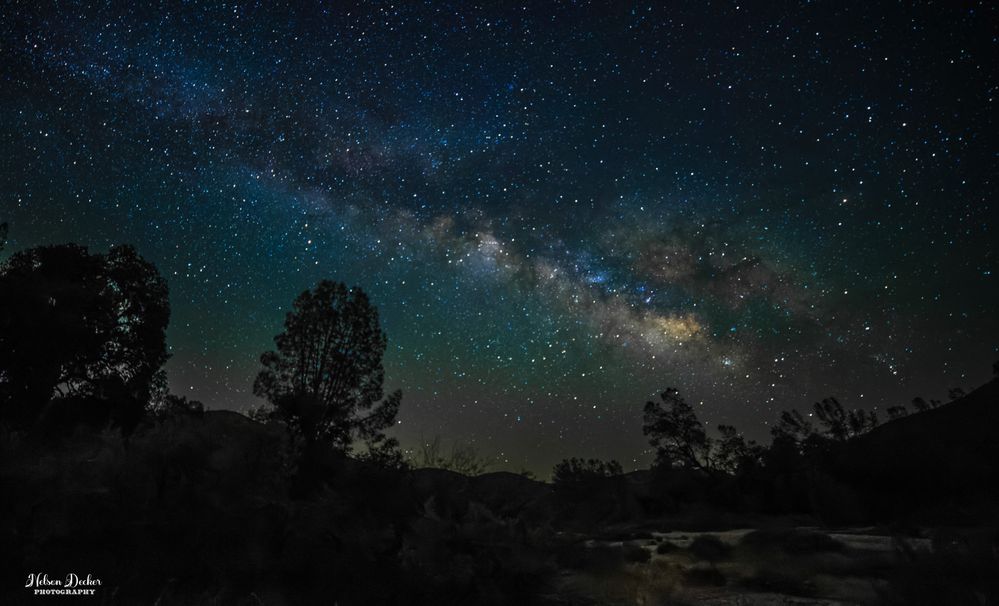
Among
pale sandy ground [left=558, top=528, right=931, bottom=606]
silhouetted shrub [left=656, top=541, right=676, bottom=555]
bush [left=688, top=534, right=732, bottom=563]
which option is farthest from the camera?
silhouetted shrub [left=656, top=541, right=676, bottom=555]

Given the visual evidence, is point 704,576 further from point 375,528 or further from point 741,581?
point 375,528

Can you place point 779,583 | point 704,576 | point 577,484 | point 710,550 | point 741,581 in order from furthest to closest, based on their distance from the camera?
point 577,484, point 710,550, point 704,576, point 741,581, point 779,583

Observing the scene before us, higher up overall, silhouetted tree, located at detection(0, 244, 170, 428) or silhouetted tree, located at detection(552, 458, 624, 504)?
silhouetted tree, located at detection(0, 244, 170, 428)

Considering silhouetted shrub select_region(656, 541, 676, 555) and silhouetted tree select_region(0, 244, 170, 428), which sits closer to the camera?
silhouetted shrub select_region(656, 541, 676, 555)

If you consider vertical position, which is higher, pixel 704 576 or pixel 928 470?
pixel 928 470

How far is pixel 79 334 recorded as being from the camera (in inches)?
750

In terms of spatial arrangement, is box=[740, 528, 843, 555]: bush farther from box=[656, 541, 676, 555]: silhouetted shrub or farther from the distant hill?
the distant hill

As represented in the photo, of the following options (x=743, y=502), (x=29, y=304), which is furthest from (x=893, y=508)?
(x=29, y=304)

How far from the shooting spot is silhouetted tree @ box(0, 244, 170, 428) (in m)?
17.6

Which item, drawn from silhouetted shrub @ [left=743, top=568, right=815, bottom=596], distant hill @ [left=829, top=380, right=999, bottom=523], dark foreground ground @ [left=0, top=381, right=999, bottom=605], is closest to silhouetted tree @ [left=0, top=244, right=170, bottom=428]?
dark foreground ground @ [left=0, top=381, right=999, bottom=605]

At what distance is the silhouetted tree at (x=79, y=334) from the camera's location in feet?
57.7

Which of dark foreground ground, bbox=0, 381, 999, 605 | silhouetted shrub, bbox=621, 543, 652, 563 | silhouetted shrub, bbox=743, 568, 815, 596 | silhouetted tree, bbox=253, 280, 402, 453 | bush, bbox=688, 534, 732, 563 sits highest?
silhouetted tree, bbox=253, 280, 402, 453

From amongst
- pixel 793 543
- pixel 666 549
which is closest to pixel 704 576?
pixel 793 543

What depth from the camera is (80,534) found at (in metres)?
5.74
